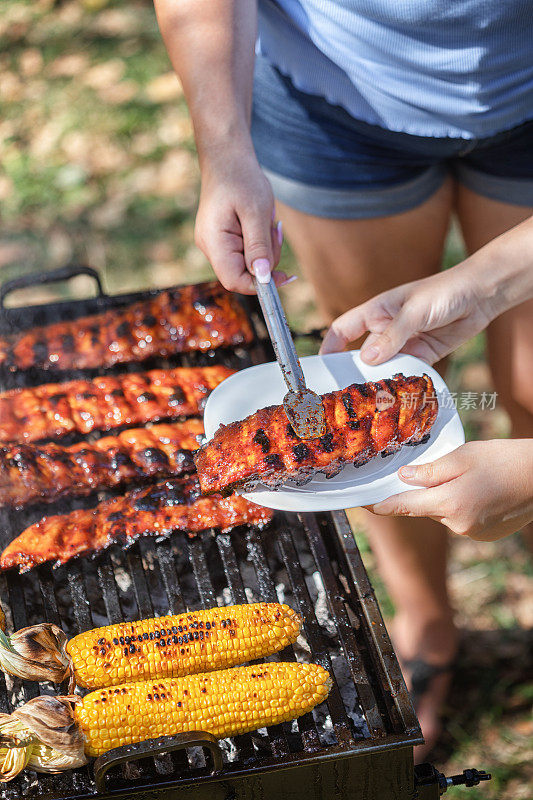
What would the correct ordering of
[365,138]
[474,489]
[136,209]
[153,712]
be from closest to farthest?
[153,712] → [474,489] → [365,138] → [136,209]

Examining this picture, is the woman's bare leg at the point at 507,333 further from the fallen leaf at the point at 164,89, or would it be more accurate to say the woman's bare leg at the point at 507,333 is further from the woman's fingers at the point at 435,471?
the fallen leaf at the point at 164,89

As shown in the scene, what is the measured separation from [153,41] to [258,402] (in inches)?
251

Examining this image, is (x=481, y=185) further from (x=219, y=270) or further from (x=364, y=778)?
(x=364, y=778)

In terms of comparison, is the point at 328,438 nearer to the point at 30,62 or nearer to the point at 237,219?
the point at 237,219

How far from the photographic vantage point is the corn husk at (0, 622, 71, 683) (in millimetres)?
2287

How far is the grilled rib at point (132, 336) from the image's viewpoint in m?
3.41

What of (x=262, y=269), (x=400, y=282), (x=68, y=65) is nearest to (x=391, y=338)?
(x=262, y=269)

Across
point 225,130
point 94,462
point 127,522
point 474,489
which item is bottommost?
point 474,489

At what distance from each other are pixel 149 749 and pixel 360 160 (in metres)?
2.47

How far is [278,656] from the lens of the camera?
2553 mm

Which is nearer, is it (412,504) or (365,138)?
(412,504)

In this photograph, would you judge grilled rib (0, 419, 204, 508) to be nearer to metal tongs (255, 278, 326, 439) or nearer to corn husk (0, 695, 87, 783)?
metal tongs (255, 278, 326, 439)

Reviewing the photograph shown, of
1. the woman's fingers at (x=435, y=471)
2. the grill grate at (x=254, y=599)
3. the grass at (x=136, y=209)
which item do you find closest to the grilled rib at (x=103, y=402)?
the grill grate at (x=254, y=599)

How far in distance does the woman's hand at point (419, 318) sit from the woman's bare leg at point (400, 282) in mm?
587
